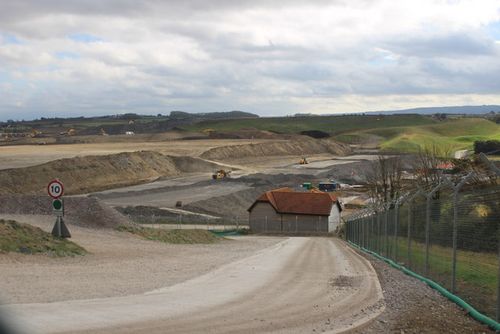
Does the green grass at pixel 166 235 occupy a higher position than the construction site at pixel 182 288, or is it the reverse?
the construction site at pixel 182 288

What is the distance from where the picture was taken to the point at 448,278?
1480cm

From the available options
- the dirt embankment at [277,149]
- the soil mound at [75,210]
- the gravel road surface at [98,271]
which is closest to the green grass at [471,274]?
the gravel road surface at [98,271]

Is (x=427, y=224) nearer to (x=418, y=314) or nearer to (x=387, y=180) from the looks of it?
(x=418, y=314)

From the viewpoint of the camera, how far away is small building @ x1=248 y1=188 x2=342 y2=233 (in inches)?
2549

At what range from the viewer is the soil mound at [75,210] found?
32.0 m

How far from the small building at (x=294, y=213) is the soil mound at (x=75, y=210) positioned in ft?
103

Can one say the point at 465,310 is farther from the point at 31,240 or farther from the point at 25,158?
the point at 25,158

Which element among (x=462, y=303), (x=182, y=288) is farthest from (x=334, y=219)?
(x=462, y=303)

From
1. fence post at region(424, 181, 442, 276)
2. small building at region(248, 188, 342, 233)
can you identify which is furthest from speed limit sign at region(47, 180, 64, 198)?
small building at region(248, 188, 342, 233)

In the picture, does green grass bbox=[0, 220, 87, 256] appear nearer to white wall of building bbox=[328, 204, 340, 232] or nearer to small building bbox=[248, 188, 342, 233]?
small building bbox=[248, 188, 342, 233]

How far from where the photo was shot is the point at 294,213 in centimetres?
6612

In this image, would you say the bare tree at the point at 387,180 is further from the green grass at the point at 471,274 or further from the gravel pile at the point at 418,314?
the gravel pile at the point at 418,314

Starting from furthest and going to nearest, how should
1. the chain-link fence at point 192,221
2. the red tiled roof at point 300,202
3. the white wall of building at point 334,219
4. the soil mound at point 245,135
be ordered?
the soil mound at point 245,135 < the white wall of building at point 334,219 < the red tiled roof at point 300,202 < the chain-link fence at point 192,221

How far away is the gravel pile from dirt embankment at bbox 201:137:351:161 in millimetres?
107942
